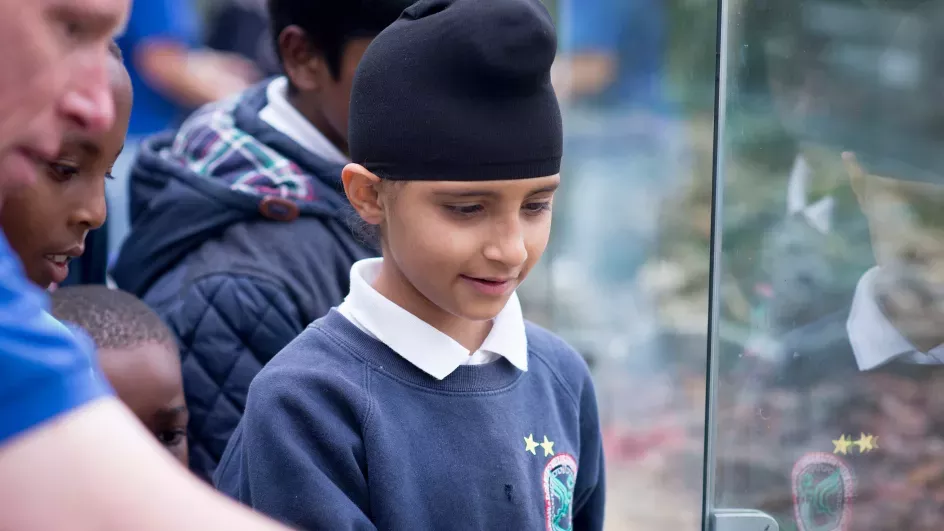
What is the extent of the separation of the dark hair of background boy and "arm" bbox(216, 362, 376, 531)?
77 centimetres

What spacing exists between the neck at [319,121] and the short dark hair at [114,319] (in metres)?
0.46

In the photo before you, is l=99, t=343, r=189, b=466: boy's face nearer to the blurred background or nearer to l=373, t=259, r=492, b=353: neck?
l=373, t=259, r=492, b=353: neck

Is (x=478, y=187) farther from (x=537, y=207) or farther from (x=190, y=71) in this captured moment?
(x=190, y=71)

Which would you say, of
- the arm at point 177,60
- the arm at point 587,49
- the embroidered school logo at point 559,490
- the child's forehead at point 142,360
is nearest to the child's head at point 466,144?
the embroidered school logo at point 559,490

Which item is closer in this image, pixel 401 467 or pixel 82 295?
pixel 401 467

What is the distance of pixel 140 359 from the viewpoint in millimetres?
1818

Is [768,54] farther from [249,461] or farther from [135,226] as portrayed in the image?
[135,226]

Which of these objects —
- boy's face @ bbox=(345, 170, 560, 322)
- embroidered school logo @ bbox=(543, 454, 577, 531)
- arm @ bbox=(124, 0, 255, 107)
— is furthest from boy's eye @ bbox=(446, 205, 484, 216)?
arm @ bbox=(124, 0, 255, 107)

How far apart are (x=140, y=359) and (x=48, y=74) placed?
1265 mm

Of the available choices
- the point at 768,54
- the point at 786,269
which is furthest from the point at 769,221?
the point at 768,54

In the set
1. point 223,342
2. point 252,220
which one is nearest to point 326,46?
point 252,220

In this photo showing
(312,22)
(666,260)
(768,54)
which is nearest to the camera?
(768,54)

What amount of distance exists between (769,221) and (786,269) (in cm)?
8

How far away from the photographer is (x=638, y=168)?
276cm
